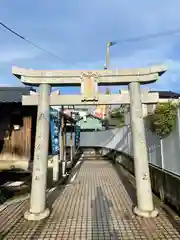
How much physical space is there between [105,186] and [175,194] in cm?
379

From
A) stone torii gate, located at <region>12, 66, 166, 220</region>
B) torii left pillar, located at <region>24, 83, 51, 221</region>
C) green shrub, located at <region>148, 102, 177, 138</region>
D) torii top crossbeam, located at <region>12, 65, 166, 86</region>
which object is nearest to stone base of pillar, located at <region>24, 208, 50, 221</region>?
torii left pillar, located at <region>24, 83, 51, 221</region>

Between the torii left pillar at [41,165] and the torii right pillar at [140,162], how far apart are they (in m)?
2.09

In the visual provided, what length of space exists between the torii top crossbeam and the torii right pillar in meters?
0.23

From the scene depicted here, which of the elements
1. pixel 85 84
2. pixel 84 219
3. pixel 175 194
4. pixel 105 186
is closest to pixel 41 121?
pixel 85 84

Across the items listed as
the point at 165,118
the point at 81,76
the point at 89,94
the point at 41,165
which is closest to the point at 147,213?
the point at 165,118

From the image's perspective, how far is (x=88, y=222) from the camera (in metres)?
5.38

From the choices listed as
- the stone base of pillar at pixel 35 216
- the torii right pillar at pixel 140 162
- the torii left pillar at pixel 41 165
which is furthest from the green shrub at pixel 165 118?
the stone base of pillar at pixel 35 216

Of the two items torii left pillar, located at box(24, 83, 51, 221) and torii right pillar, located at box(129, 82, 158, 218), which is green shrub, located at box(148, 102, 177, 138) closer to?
torii right pillar, located at box(129, 82, 158, 218)

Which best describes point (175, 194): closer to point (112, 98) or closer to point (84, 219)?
point (84, 219)

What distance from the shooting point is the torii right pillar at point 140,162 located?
579 cm

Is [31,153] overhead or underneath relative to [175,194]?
overhead

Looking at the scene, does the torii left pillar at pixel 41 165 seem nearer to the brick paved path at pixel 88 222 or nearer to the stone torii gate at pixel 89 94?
the stone torii gate at pixel 89 94

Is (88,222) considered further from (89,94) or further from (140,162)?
(89,94)

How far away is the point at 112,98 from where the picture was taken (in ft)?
21.3
